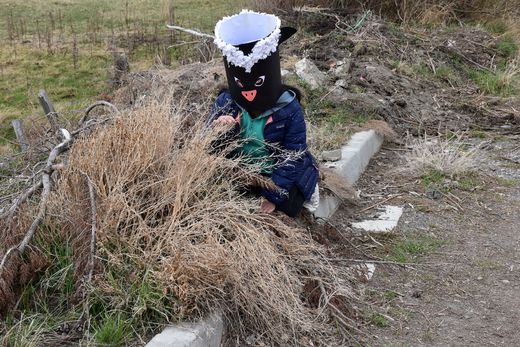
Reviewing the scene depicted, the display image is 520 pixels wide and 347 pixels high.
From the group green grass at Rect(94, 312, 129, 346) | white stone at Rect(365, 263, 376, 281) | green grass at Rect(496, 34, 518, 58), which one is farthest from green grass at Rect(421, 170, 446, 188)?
green grass at Rect(496, 34, 518, 58)

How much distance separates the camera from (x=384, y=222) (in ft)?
18.5

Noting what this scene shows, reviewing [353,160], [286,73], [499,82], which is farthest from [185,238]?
[499,82]

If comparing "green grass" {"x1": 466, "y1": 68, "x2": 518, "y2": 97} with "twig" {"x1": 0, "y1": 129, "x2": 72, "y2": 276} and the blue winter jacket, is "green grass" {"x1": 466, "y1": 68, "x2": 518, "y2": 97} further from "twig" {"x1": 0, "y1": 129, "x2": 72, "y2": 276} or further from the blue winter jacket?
"twig" {"x1": 0, "y1": 129, "x2": 72, "y2": 276}

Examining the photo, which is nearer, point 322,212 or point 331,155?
point 322,212

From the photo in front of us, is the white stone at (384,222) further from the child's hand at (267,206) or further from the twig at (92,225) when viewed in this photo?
the twig at (92,225)

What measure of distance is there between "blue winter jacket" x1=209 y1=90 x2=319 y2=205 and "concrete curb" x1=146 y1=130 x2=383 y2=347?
0.72 meters

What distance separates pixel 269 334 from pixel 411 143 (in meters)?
4.46

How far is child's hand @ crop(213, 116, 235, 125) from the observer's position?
445 centimetres

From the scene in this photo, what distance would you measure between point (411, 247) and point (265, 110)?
1586 mm

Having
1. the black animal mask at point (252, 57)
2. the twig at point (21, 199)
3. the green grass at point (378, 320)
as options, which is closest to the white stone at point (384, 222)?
the green grass at point (378, 320)

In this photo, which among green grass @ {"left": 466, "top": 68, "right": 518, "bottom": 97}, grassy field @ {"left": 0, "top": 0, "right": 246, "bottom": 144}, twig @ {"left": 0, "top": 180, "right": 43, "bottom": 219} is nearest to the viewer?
twig @ {"left": 0, "top": 180, "right": 43, "bottom": 219}

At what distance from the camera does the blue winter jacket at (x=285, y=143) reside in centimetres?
445

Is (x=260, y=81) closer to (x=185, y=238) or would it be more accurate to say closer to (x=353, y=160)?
(x=185, y=238)

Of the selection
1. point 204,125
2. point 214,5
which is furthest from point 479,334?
point 214,5
